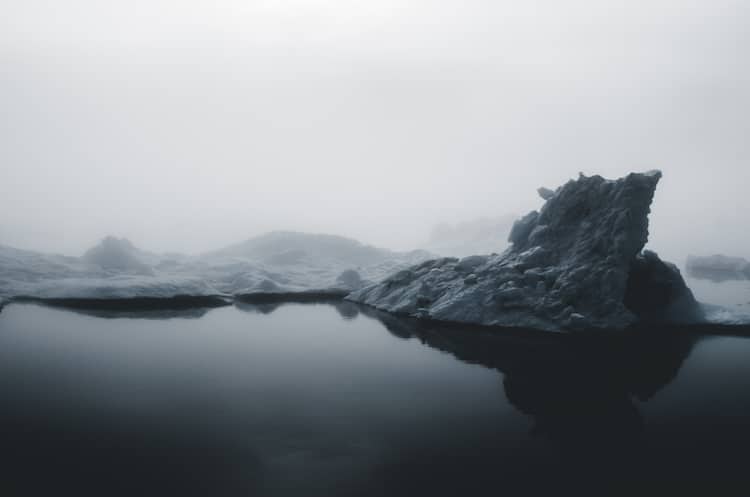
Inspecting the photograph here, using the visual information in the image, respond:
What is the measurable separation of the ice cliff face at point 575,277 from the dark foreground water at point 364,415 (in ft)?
9.05

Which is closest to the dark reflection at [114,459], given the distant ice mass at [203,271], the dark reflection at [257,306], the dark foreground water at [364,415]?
the dark foreground water at [364,415]

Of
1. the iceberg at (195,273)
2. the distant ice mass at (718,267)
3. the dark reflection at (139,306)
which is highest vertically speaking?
the distant ice mass at (718,267)

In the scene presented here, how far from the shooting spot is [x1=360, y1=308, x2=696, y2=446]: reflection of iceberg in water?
27.4ft

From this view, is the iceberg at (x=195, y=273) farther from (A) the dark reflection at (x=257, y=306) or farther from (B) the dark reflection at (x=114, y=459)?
(B) the dark reflection at (x=114, y=459)

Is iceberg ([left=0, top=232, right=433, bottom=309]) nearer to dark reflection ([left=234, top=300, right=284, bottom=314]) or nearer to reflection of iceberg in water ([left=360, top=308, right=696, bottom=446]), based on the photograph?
dark reflection ([left=234, top=300, right=284, bottom=314])

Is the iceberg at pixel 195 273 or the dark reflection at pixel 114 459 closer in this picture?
the dark reflection at pixel 114 459

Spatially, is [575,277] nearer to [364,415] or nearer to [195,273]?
[364,415]

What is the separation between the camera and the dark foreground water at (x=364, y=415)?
6.10 meters

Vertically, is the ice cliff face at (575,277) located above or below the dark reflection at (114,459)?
above

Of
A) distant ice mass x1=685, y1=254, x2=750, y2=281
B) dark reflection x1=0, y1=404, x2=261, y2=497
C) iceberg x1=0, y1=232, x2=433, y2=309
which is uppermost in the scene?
distant ice mass x1=685, y1=254, x2=750, y2=281

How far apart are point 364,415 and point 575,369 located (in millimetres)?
7035

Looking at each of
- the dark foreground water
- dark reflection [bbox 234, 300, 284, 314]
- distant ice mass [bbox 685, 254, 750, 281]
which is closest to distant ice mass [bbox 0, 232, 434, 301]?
dark reflection [bbox 234, 300, 284, 314]

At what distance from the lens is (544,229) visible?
2172cm

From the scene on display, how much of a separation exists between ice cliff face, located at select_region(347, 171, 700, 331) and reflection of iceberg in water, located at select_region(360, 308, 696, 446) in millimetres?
1272
